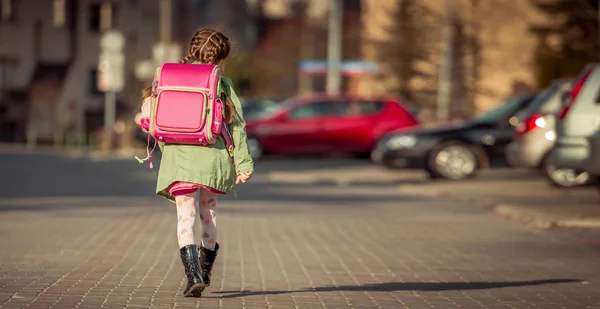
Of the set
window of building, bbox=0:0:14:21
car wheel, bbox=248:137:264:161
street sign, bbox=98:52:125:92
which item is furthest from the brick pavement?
window of building, bbox=0:0:14:21

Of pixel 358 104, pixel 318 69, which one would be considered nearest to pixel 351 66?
pixel 318 69

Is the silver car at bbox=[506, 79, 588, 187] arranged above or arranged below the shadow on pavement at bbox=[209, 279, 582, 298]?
above

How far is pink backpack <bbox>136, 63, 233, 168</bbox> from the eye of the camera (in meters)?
8.73

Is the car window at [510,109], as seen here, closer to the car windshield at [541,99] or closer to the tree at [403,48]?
the car windshield at [541,99]

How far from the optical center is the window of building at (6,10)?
69.5m

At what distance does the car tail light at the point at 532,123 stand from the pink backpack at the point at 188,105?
13.8 metres

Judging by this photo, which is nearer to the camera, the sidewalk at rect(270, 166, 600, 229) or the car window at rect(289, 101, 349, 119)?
the sidewalk at rect(270, 166, 600, 229)

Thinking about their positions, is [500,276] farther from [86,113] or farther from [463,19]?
[86,113]

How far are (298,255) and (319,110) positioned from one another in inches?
925

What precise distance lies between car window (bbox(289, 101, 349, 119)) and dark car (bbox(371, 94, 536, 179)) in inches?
350

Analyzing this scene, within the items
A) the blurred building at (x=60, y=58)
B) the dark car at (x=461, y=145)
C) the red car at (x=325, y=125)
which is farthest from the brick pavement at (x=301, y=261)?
the blurred building at (x=60, y=58)

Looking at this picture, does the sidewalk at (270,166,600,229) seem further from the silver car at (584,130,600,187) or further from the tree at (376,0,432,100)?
the tree at (376,0,432,100)

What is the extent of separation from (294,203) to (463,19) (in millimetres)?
39191

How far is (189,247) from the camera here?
8.97 metres
